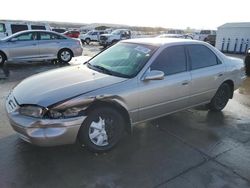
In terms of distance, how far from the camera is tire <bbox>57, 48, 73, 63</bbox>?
38.4 feet

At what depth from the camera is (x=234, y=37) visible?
20.3m

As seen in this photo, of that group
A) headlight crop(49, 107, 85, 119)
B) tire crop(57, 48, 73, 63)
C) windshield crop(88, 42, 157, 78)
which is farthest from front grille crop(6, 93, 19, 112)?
tire crop(57, 48, 73, 63)

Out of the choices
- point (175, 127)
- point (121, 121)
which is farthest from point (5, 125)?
point (175, 127)

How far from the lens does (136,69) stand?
3834 mm

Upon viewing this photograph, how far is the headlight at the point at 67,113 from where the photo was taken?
3.12 metres

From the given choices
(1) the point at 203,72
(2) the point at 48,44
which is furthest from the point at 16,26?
(1) the point at 203,72

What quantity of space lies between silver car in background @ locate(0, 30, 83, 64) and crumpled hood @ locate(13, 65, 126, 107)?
7.35 metres

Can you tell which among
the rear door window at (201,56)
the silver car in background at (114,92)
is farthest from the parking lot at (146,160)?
the rear door window at (201,56)

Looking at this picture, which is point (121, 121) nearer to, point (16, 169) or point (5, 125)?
point (16, 169)

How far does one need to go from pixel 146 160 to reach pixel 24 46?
9.02 meters

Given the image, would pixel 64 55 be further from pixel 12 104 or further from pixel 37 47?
pixel 12 104

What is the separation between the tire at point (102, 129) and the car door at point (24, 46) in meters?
8.50

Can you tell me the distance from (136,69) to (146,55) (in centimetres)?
35

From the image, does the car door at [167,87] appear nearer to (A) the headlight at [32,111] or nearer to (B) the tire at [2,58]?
(A) the headlight at [32,111]
